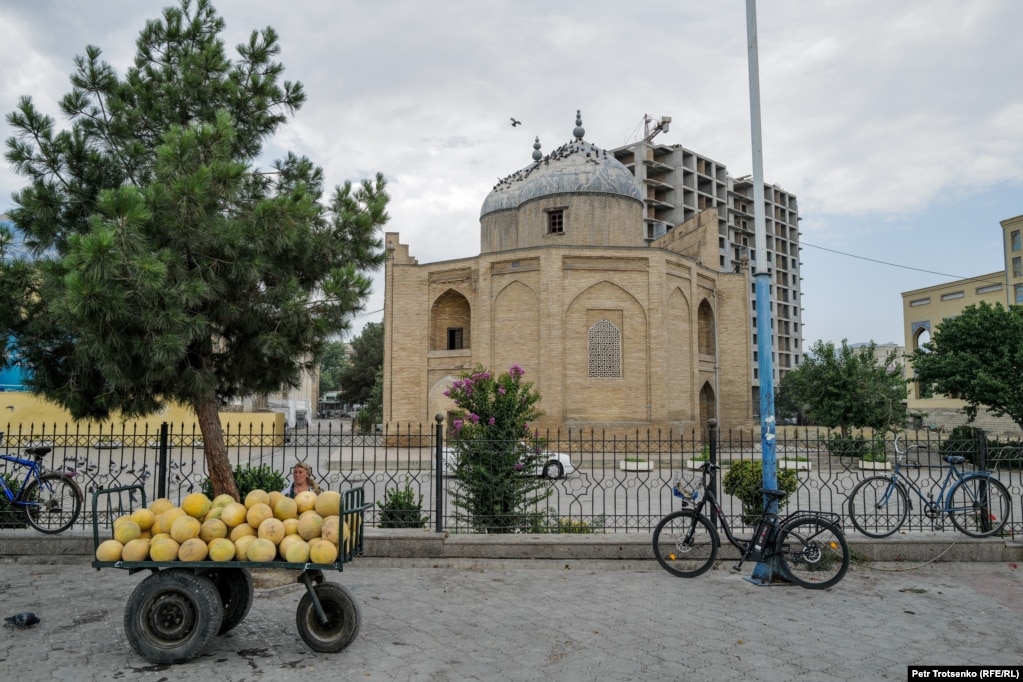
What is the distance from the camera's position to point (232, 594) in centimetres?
488

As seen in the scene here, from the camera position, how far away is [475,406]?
8.26 m

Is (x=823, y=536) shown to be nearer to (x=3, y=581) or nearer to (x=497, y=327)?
(x=3, y=581)

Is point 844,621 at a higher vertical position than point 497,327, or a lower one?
lower

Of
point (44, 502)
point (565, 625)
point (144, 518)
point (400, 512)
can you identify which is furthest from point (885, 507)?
point (44, 502)

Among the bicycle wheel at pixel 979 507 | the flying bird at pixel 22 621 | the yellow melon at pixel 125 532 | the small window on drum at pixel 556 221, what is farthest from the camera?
the small window on drum at pixel 556 221

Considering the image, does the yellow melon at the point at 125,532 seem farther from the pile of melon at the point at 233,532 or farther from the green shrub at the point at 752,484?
the green shrub at the point at 752,484

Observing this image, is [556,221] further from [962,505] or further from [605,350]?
[962,505]

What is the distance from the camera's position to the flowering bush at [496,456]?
7785 millimetres

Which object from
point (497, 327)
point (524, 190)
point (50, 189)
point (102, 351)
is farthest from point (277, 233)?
point (524, 190)

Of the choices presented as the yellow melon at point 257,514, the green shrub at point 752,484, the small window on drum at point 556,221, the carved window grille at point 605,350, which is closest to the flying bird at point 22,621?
the yellow melon at point 257,514

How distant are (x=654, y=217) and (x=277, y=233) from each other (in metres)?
57.7

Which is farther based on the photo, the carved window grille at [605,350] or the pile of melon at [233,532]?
the carved window grille at [605,350]

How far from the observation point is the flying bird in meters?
5.05

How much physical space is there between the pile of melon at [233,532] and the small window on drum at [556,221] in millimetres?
25578
